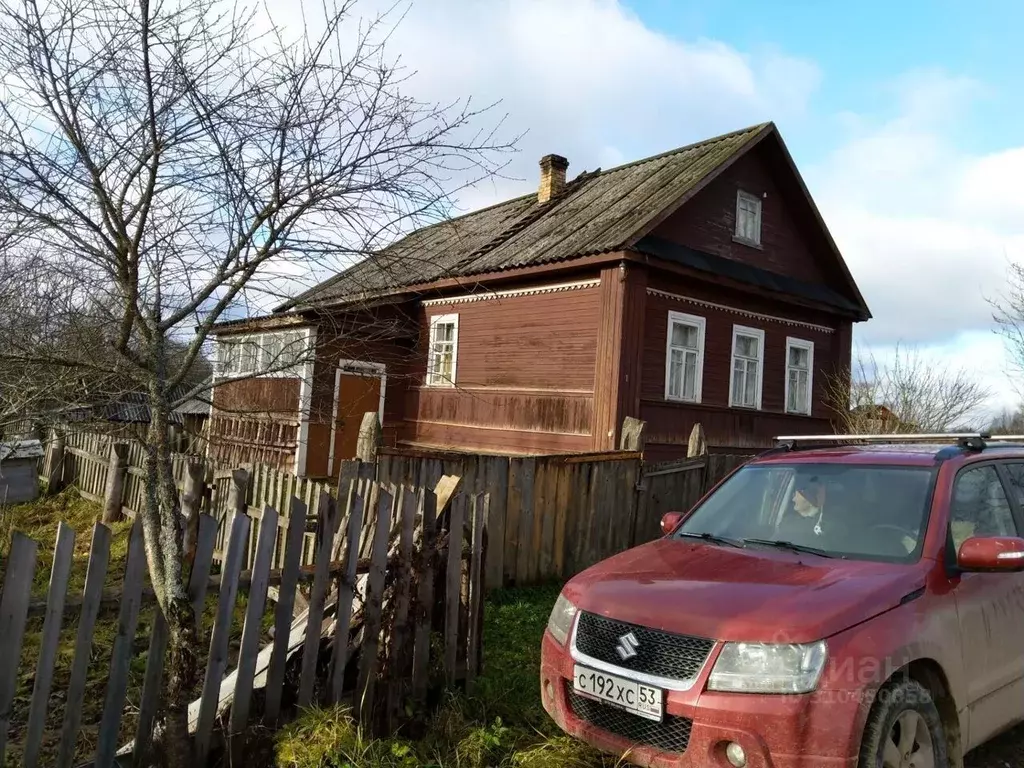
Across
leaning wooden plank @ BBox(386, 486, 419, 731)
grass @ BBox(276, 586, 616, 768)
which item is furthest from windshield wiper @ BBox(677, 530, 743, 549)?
leaning wooden plank @ BBox(386, 486, 419, 731)

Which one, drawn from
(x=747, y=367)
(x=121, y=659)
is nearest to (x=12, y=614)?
(x=121, y=659)

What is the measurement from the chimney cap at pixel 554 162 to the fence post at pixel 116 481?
37.5ft

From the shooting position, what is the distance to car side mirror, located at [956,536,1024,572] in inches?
130

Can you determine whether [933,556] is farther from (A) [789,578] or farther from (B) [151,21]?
(B) [151,21]

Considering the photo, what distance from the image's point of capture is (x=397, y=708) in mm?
4180

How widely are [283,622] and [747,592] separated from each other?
2273mm

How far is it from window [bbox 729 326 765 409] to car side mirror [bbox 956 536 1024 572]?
11769 millimetres

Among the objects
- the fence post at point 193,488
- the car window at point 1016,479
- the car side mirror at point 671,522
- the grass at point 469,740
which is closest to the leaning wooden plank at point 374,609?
the grass at point 469,740

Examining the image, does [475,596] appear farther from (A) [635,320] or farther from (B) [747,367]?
(B) [747,367]

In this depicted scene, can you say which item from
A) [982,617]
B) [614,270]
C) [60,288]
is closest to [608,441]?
[614,270]

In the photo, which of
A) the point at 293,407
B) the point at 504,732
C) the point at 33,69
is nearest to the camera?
the point at 33,69

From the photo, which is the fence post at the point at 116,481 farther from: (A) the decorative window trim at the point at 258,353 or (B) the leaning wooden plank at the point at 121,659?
(B) the leaning wooden plank at the point at 121,659

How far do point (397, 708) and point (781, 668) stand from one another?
88.3 inches

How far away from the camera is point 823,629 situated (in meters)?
2.91
